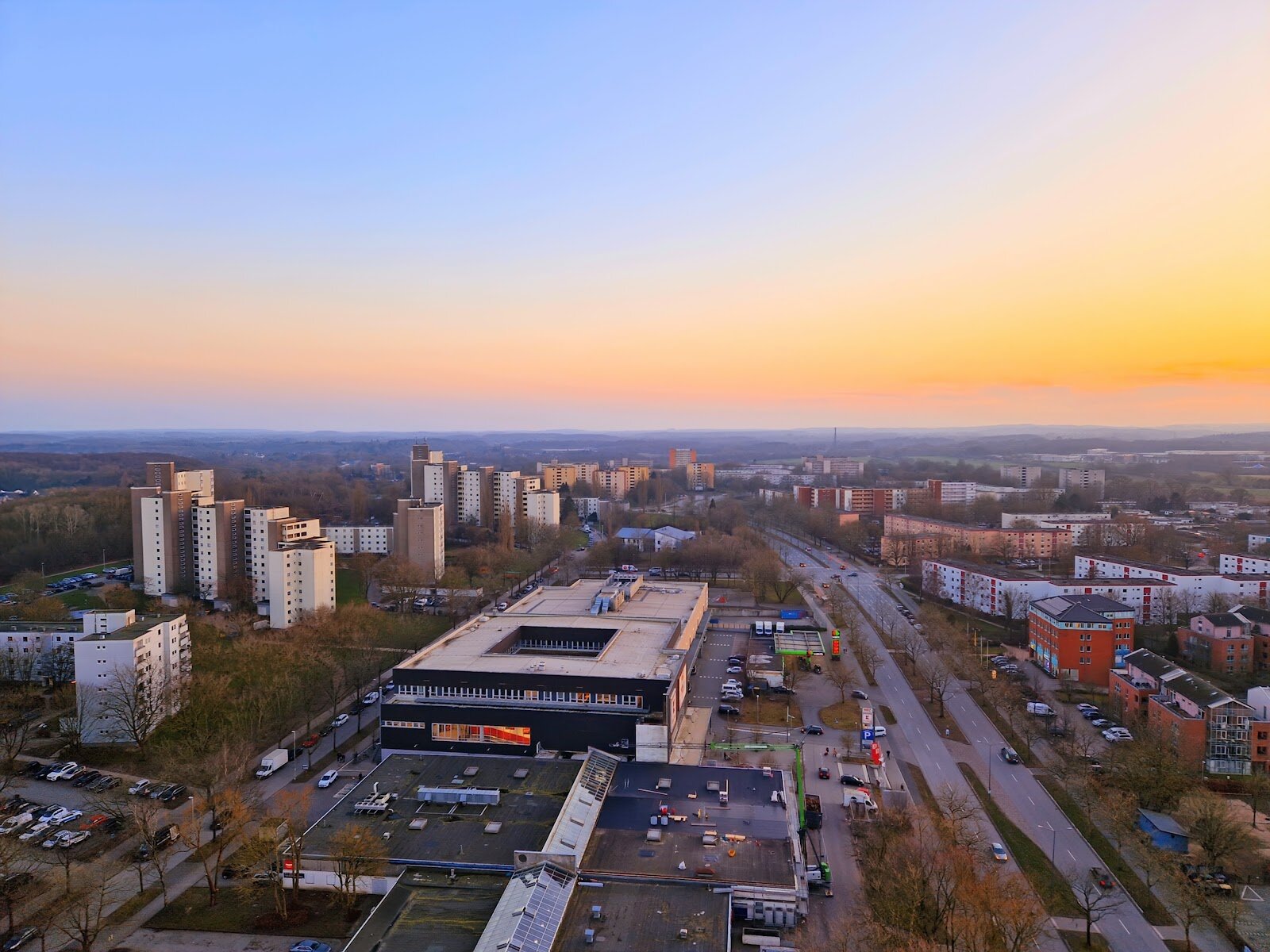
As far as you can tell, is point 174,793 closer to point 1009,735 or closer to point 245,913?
point 245,913

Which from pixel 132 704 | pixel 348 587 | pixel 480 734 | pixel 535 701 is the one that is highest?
pixel 535 701

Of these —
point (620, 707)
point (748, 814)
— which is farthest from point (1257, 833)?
point (620, 707)

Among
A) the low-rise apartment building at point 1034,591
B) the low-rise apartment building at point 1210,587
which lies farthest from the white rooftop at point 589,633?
the low-rise apartment building at point 1210,587

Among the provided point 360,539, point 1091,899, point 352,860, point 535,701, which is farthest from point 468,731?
point 360,539

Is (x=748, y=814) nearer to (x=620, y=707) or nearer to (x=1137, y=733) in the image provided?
(x=620, y=707)

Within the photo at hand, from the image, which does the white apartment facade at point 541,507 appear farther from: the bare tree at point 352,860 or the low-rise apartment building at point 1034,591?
the bare tree at point 352,860

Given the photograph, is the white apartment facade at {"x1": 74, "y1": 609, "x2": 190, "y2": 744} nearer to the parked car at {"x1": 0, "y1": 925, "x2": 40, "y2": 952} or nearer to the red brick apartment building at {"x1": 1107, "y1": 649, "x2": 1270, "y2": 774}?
the parked car at {"x1": 0, "y1": 925, "x2": 40, "y2": 952}
